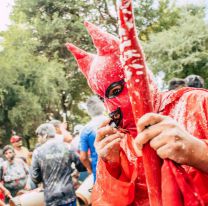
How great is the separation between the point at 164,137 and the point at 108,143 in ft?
1.86

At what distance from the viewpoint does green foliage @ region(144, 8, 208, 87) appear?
2111cm

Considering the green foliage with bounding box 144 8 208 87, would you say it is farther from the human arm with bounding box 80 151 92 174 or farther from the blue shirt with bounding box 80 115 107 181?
the blue shirt with bounding box 80 115 107 181

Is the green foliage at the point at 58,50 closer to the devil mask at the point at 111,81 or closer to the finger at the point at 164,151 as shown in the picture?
the devil mask at the point at 111,81

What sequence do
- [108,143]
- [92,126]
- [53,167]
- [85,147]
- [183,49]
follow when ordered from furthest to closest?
1. [183,49]
2. [53,167]
3. [85,147]
4. [92,126]
5. [108,143]

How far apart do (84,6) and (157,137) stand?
31.3 metres

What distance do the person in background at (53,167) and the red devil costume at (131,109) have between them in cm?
352

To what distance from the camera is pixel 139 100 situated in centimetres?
104

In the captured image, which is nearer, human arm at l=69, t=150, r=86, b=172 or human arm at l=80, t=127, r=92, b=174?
human arm at l=80, t=127, r=92, b=174

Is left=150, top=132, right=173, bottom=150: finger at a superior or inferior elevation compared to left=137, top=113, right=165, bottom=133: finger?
inferior

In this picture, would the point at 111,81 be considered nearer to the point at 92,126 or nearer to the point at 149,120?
the point at 149,120

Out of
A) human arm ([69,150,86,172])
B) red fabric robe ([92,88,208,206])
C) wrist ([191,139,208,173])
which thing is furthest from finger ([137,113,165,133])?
human arm ([69,150,86,172])

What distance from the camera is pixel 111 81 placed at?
1651 millimetres

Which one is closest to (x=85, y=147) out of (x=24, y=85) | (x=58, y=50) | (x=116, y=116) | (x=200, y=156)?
(x=116, y=116)

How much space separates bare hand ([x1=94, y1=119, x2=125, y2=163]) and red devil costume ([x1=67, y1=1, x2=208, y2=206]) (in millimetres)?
55
